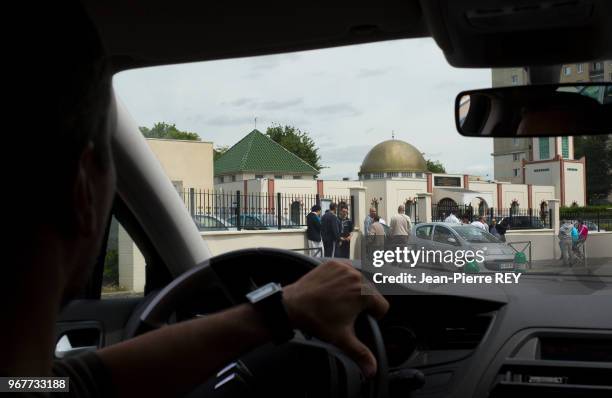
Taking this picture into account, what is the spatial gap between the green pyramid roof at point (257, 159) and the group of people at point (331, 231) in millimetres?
21655

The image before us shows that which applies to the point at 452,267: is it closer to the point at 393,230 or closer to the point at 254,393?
the point at 254,393

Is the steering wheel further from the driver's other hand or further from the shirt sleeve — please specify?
the shirt sleeve

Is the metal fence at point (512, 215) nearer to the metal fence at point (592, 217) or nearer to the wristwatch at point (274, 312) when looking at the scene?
the metal fence at point (592, 217)

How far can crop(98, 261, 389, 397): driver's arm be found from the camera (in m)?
1.36

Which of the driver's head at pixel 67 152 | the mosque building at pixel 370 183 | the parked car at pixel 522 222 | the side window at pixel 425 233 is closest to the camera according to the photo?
the driver's head at pixel 67 152

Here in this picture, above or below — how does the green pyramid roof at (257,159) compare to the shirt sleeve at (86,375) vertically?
above

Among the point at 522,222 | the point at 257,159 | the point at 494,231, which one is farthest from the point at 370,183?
the point at 494,231

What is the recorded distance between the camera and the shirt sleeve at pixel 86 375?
1.21 m

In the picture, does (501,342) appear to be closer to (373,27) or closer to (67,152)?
(373,27)

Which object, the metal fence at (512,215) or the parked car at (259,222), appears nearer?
the parked car at (259,222)

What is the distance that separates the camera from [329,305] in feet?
4.50

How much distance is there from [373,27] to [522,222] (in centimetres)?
2650

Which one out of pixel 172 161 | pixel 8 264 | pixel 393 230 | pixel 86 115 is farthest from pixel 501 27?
pixel 172 161

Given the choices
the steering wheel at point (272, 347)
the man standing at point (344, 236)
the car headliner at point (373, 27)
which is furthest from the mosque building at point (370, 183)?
the steering wheel at point (272, 347)
